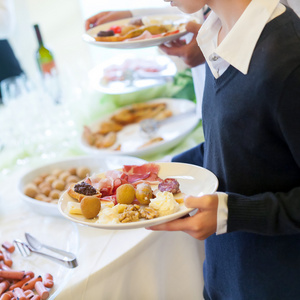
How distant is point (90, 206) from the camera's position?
100 centimetres

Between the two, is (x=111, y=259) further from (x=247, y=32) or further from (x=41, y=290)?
(x=247, y=32)

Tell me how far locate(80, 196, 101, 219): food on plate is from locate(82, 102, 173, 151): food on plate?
35.2 inches

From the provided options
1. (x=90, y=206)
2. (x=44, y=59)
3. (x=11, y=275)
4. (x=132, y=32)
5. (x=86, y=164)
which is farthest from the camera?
(x=44, y=59)

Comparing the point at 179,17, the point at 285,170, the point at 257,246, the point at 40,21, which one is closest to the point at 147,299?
the point at 257,246

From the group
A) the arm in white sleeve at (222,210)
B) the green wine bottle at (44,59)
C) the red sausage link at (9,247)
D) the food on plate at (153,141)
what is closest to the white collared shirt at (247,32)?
the arm in white sleeve at (222,210)

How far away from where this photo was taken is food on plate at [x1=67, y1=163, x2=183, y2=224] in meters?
0.96

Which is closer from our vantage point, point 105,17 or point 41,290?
point 41,290

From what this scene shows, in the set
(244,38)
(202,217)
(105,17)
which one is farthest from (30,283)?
(105,17)

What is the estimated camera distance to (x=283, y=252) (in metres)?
1.01

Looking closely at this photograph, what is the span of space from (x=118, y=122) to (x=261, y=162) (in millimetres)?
1255

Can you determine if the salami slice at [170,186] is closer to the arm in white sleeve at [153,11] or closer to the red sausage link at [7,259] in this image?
the red sausage link at [7,259]

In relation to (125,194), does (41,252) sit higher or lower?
lower

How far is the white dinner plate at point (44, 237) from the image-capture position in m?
1.22

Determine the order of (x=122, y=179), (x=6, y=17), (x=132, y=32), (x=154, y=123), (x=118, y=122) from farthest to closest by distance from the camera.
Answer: (x=6, y=17) < (x=118, y=122) < (x=154, y=123) < (x=132, y=32) < (x=122, y=179)
